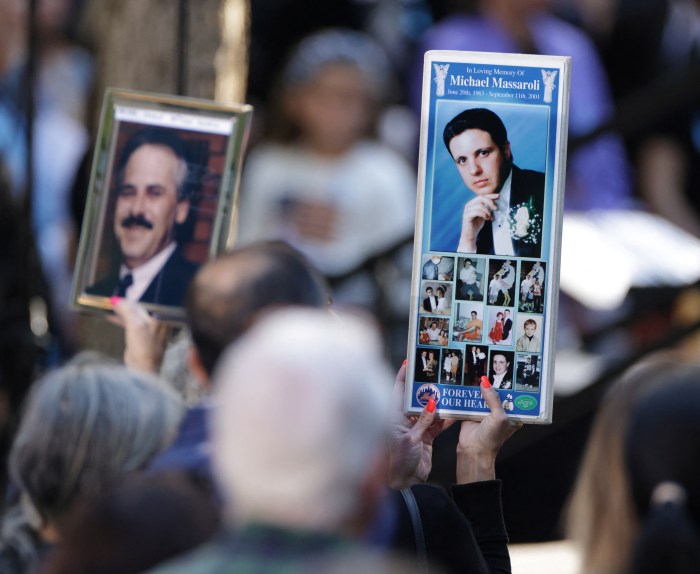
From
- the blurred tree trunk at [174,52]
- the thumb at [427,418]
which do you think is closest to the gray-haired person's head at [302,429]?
the thumb at [427,418]

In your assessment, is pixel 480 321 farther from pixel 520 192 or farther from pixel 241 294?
pixel 241 294

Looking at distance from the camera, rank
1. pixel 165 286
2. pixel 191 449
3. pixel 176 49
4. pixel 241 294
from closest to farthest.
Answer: pixel 191 449, pixel 241 294, pixel 165 286, pixel 176 49

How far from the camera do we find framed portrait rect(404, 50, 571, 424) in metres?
2.78

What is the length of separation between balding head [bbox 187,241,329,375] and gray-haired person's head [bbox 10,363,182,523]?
6.4 inches

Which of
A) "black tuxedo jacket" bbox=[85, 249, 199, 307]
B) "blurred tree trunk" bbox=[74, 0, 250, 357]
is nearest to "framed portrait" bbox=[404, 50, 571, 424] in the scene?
"black tuxedo jacket" bbox=[85, 249, 199, 307]

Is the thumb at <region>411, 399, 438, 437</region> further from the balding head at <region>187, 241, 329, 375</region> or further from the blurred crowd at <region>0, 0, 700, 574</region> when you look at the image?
the balding head at <region>187, 241, 329, 375</region>

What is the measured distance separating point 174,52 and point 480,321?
2.88 meters

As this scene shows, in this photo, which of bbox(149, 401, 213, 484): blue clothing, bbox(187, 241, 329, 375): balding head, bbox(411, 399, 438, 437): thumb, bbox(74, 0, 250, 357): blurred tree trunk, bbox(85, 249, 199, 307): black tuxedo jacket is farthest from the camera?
bbox(74, 0, 250, 357): blurred tree trunk

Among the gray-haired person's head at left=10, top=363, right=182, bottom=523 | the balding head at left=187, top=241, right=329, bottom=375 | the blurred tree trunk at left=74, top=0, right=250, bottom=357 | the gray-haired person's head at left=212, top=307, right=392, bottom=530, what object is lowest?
the gray-haired person's head at left=10, top=363, right=182, bottom=523

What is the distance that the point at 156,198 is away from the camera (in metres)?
3.52

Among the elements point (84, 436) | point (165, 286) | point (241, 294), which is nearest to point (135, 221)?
point (165, 286)

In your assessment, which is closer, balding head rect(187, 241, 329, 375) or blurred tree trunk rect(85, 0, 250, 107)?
balding head rect(187, 241, 329, 375)

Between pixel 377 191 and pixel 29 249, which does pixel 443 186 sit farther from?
pixel 377 191

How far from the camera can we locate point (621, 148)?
Answer: 655 centimetres
